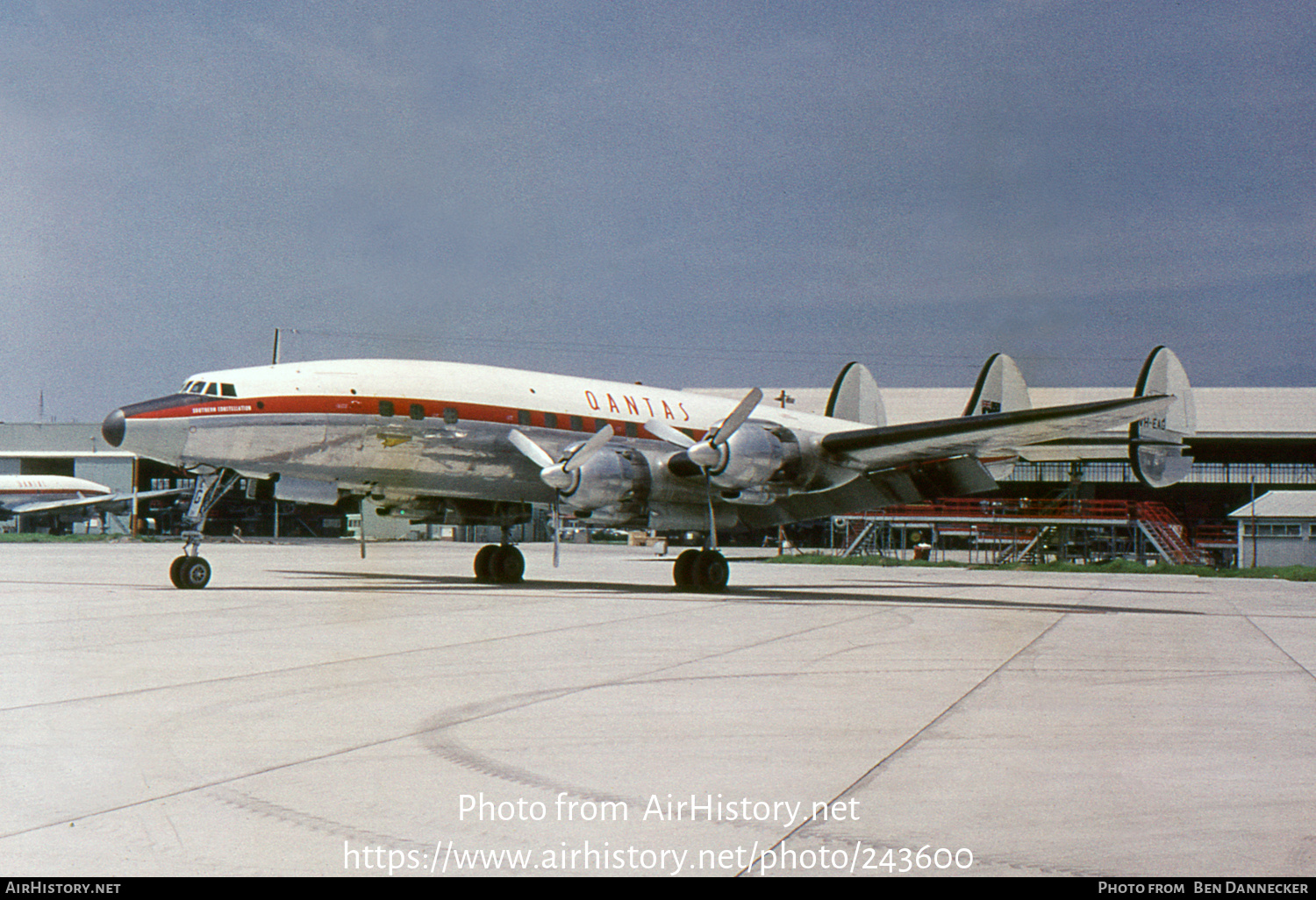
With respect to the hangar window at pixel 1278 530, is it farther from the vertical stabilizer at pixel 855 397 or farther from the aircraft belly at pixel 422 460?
the aircraft belly at pixel 422 460

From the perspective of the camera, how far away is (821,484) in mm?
20266

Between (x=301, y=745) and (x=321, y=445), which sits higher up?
(x=321, y=445)

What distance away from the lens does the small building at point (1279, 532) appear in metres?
39.8

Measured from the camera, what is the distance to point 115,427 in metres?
15.8

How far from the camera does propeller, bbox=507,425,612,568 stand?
18125mm

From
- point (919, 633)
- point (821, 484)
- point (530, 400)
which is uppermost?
point (530, 400)

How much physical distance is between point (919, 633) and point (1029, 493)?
48.1 metres

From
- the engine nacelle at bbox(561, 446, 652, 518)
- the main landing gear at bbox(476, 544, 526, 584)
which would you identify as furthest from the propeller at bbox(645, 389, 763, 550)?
the main landing gear at bbox(476, 544, 526, 584)

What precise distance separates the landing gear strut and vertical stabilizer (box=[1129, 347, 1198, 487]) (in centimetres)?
1709

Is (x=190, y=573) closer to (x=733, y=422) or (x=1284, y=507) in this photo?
(x=733, y=422)

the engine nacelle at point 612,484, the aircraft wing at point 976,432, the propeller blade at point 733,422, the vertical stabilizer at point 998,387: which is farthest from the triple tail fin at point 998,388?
the engine nacelle at point 612,484

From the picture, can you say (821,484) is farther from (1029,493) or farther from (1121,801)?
(1029,493)
